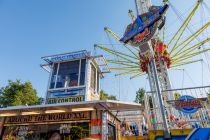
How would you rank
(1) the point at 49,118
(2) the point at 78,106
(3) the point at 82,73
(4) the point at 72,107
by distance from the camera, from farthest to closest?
1. (3) the point at 82,73
2. (1) the point at 49,118
3. (4) the point at 72,107
4. (2) the point at 78,106

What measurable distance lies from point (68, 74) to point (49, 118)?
4203mm

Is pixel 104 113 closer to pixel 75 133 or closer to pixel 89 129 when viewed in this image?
pixel 89 129

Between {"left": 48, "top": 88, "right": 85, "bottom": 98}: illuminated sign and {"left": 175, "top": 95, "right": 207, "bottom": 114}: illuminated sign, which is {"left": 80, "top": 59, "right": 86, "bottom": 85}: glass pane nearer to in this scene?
{"left": 48, "top": 88, "right": 85, "bottom": 98}: illuminated sign

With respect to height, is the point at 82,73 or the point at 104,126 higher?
Answer: the point at 82,73

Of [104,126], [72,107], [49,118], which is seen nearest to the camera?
[104,126]

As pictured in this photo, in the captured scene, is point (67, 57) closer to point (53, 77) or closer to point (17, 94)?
point (53, 77)

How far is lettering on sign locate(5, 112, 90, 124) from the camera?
9.09 m

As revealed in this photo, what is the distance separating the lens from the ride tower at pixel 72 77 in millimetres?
11578

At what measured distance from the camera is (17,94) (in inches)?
956

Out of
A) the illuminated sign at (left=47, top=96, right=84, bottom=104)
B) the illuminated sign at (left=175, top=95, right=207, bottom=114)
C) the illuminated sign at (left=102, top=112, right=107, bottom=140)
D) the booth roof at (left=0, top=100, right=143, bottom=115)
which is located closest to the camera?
the illuminated sign at (left=175, top=95, right=207, bottom=114)

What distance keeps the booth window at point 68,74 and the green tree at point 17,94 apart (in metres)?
14.2

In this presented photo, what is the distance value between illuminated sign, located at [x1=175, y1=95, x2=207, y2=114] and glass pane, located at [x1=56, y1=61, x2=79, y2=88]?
7623mm

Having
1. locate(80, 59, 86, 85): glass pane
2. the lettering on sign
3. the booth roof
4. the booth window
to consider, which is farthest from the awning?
locate(80, 59, 86, 85): glass pane

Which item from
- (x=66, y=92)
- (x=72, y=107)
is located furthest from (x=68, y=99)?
(x=72, y=107)
